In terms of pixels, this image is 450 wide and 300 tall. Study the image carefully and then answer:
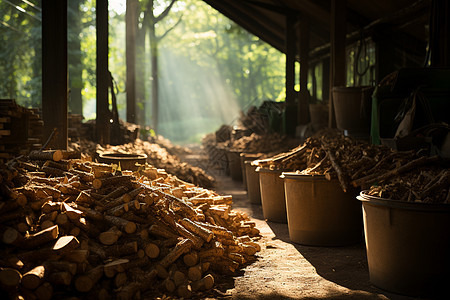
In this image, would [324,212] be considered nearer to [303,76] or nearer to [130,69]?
[303,76]

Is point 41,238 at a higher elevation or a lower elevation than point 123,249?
higher

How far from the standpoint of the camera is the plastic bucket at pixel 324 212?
5.94 m

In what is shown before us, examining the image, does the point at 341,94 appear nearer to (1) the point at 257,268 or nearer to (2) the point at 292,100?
(1) the point at 257,268

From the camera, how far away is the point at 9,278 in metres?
3.42

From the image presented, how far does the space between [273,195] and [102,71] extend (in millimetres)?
6082

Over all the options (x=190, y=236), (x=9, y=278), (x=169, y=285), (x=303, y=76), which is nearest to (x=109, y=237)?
(x=169, y=285)

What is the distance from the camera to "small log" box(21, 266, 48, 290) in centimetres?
357

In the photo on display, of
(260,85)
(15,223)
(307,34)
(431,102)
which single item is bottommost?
(15,223)

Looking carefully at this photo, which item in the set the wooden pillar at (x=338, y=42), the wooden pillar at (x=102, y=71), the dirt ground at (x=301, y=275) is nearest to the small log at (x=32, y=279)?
the dirt ground at (x=301, y=275)

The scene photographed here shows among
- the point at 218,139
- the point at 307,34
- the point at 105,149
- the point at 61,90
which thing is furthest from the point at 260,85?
the point at 61,90

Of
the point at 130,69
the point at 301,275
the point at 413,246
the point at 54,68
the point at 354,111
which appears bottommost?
→ the point at 301,275

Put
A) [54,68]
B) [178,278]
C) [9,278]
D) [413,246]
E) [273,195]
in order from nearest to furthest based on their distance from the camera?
[9,278] < [413,246] < [178,278] < [54,68] < [273,195]

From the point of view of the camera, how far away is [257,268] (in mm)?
5109

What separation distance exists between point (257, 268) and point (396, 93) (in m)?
3.36
